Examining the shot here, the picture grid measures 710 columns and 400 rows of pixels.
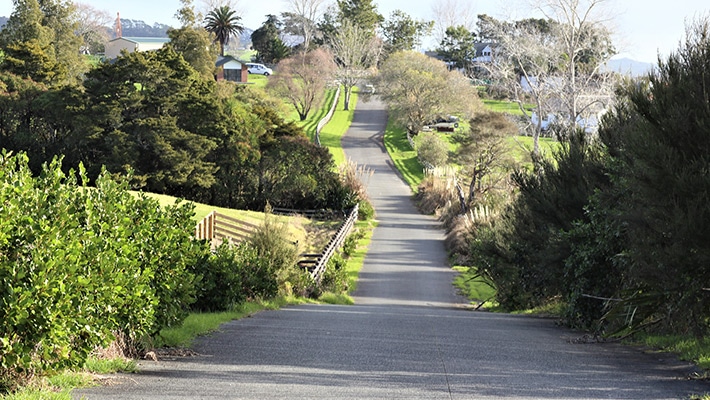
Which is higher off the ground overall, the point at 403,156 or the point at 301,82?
the point at 301,82

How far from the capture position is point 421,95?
8694cm

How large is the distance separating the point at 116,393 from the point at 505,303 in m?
19.4

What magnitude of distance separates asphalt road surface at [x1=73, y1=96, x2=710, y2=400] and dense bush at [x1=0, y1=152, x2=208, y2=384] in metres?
0.58

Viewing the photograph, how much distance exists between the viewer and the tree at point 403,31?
443 ft

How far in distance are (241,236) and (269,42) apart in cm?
9674

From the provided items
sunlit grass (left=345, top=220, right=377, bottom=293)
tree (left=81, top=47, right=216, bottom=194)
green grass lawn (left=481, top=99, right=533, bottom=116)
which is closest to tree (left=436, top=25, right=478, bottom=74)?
green grass lawn (left=481, top=99, right=533, bottom=116)

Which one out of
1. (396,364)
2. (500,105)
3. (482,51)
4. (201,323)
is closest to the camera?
(396,364)

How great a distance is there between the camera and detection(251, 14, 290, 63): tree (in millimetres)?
126131

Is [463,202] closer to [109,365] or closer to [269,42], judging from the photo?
[109,365]

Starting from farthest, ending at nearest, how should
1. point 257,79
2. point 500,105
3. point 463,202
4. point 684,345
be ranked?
point 257,79, point 500,105, point 463,202, point 684,345

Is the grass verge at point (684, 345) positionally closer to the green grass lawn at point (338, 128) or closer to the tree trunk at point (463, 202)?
the tree trunk at point (463, 202)

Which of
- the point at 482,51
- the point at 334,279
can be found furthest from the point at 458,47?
the point at 334,279

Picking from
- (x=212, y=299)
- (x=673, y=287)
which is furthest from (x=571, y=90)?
(x=673, y=287)

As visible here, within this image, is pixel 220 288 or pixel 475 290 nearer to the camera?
pixel 220 288
